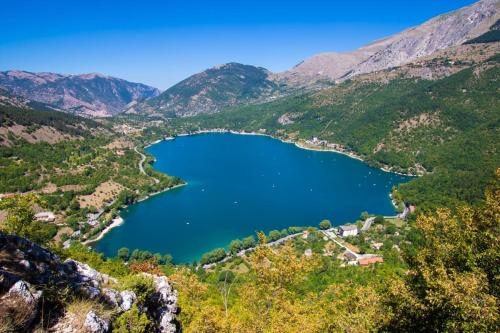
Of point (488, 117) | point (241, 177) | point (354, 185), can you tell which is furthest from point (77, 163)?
point (488, 117)

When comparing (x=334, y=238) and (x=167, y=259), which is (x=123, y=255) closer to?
(x=167, y=259)

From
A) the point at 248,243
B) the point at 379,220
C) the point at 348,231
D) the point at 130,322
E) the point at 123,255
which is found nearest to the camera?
the point at 130,322

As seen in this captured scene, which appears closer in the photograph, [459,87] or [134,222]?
[134,222]

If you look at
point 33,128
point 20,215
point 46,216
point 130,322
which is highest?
point 33,128

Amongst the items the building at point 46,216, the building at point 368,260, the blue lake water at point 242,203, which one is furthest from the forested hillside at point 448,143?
the building at point 46,216

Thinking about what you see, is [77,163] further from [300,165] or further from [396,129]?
[396,129]

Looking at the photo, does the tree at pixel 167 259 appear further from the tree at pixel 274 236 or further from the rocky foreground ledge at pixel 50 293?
the rocky foreground ledge at pixel 50 293

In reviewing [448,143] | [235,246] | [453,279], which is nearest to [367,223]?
[235,246]

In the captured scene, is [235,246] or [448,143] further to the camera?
[448,143]
